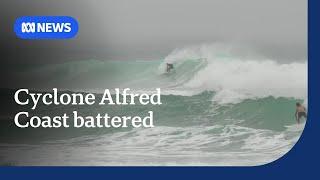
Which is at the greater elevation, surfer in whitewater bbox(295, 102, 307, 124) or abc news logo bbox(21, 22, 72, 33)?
abc news logo bbox(21, 22, 72, 33)

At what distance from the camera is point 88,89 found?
274 centimetres

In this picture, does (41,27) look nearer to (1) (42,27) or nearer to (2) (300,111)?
(1) (42,27)

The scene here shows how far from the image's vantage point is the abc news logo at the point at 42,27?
272 cm

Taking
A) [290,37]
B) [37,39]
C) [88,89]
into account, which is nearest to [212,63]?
[290,37]

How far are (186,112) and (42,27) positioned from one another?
67 centimetres

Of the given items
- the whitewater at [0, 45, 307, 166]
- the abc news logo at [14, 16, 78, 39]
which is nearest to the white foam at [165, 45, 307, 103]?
the whitewater at [0, 45, 307, 166]

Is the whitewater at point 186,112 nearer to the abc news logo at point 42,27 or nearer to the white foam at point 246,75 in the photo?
the white foam at point 246,75

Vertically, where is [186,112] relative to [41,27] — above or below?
below

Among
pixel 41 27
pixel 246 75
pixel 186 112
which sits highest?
pixel 41 27

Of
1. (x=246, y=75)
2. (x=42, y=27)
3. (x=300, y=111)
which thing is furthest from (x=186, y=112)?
(x=42, y=27)

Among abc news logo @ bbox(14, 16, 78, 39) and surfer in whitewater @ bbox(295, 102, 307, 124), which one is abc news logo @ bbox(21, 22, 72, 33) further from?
surfer in whitewater @ bbox(295, 102, 307, 124)

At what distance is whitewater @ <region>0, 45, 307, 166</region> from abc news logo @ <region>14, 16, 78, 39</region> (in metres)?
0.12

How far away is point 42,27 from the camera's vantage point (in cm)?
273

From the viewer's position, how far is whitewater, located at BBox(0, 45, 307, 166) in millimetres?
2723
